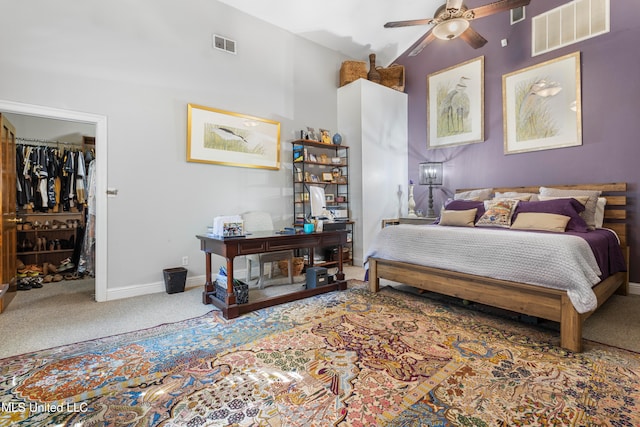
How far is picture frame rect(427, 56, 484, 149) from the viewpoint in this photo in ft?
14.8

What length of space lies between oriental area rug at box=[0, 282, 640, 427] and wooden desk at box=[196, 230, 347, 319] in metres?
0.28

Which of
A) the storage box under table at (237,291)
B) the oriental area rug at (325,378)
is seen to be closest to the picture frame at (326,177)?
the storage box under table at (237,291)

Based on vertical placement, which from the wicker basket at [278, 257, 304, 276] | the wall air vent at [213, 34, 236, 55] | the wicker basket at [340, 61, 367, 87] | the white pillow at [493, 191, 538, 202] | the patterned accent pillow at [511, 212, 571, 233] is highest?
the wicker basket at [340, 61, 367, 87]

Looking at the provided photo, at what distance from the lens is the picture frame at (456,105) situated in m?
4.52

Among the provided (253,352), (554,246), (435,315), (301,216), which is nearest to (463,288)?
(435,315)

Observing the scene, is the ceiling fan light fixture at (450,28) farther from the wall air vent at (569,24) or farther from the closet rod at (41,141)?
the closet rod at (41,141)

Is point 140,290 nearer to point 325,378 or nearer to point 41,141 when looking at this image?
point 325,378

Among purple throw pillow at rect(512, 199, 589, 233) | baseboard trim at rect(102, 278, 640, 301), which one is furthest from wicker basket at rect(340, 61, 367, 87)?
baseboard trim at rect(102, 278, 640, 301)

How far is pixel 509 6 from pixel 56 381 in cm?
449

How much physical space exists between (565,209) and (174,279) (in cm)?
412

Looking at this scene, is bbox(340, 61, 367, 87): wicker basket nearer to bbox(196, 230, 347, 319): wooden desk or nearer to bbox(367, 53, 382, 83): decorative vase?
bbox(367, 53, 382, 83): decorative vase

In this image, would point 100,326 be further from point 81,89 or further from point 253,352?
point 81,89

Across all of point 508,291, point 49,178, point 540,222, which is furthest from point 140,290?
point 540,222

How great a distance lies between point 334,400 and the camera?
5.02 ft
